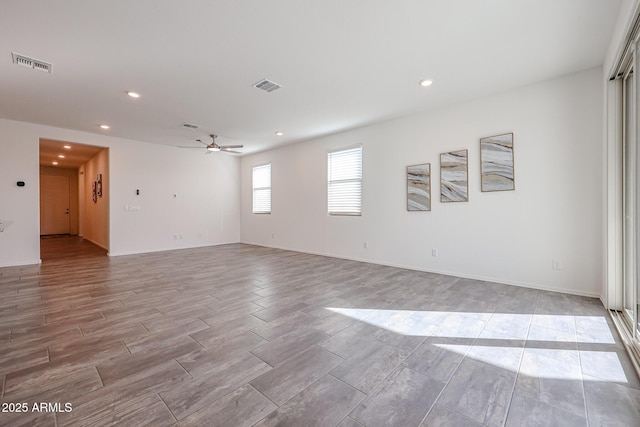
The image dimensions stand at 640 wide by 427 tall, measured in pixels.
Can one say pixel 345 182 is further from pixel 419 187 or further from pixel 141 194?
pixel 141 194

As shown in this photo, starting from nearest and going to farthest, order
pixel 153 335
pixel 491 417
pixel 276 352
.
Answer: pixel 491 417, pixel 276 352, pixel 153 335

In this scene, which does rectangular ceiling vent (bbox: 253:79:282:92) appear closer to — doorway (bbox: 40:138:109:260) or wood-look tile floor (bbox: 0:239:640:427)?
wood-look tile floor (bbox: 0:239:640:427)

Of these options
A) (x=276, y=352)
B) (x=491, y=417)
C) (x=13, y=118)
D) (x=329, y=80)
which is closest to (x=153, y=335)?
(x=276, y=352)

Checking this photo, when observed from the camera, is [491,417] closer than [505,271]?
Yes

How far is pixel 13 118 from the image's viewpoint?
518cm

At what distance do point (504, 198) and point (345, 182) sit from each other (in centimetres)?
305

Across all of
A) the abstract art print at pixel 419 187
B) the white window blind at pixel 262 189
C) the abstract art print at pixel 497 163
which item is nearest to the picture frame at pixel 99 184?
the white window blind at pixel 262 189

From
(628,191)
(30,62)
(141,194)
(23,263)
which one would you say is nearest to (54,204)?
(141,194)

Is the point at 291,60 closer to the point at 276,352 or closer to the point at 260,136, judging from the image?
the point at 276,352

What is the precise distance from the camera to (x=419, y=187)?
4883mm

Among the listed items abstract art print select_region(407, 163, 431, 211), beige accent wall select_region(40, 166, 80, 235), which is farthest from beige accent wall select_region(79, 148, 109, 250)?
abstract art print select_region(407, 163, 431, 211)

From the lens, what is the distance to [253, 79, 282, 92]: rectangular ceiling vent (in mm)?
3720

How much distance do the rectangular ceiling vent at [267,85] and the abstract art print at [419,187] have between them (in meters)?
2.73

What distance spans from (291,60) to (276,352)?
306 centimetres
